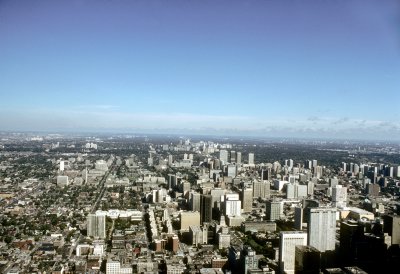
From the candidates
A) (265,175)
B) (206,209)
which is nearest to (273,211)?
(206,209)

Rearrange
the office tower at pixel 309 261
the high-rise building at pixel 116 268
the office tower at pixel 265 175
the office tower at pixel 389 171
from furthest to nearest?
the office tower at pixel 265 175 → the office tower at pixel 389 171 → the high-rise building at pixel 116 268 → the office tower at pixel 309 261

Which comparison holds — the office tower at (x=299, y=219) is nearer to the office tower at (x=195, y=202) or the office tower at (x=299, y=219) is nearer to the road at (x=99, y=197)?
the office tower at (x=195, y=202)

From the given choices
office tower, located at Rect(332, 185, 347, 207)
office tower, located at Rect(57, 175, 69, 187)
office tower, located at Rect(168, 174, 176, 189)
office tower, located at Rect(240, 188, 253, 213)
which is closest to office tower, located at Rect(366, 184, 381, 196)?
office tower, located at Rect(332, 185, 347, 207)

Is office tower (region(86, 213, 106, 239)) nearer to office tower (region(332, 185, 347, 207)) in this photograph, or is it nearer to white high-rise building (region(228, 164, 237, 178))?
office tower (region(332, 185, 347, 207))

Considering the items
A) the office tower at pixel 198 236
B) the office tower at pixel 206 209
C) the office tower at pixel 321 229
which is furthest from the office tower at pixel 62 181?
the office tower at pixel 321 229

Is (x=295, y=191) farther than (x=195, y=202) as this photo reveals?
Yes

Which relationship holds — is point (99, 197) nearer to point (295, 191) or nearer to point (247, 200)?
point (247, 200)

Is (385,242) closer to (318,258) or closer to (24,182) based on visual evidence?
(318,258)
